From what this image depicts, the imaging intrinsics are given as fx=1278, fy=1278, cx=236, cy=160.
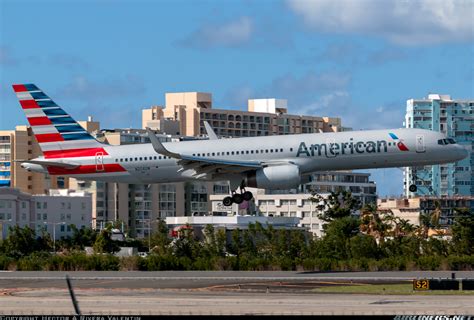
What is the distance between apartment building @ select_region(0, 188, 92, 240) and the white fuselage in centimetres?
8115

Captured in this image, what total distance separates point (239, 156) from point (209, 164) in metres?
1.96

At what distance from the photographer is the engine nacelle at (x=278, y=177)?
71875 mm

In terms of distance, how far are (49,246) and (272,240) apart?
152ft

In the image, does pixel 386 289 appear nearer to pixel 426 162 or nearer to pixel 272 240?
pixel 426 162

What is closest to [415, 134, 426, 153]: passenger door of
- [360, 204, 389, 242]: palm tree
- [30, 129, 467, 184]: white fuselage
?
[30, 129, 467, 184]: white fuselage

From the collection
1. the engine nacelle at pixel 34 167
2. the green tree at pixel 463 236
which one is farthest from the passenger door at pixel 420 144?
the engine nacelle at pixel 34 167

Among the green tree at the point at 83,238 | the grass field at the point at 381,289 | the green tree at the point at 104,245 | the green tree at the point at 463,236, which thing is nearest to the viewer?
the grass field at the point at 381,289

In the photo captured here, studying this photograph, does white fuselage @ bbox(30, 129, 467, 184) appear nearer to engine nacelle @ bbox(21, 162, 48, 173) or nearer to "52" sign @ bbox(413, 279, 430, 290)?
engine nacelle @ bbox(21, 162, 48, 173)

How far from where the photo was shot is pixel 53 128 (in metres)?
79.0

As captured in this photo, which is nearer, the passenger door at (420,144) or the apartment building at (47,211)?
the passenger door at (420,144)

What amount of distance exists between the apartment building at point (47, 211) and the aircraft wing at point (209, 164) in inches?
3291

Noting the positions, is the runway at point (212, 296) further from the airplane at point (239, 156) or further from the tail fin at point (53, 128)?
the tail fin at point (53, 128)

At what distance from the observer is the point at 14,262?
247 feet

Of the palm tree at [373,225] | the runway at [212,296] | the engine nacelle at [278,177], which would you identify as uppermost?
the engine nacelle at [278,177]
